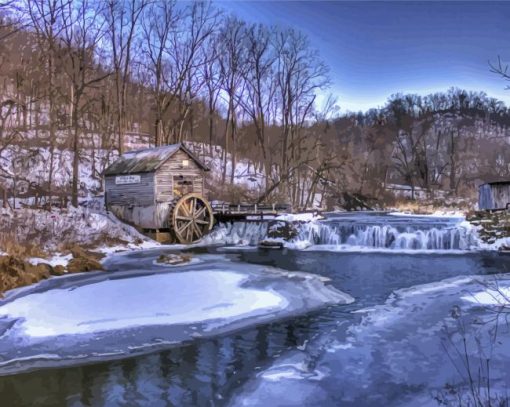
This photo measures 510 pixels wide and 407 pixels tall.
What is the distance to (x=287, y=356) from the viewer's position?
7379 millimetres

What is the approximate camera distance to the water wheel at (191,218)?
24.6 meters

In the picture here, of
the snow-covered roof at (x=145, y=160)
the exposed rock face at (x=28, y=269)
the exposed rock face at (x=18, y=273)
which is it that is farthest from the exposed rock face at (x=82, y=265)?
the snow-covered roof at (x=145, y=160)

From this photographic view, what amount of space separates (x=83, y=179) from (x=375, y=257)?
23189 millimetres

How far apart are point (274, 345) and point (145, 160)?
19230 millimetres

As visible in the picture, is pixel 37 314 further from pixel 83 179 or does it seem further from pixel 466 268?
pixel 83 179

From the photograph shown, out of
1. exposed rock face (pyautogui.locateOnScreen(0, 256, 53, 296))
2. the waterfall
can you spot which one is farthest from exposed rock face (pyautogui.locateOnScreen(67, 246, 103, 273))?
the waterfall

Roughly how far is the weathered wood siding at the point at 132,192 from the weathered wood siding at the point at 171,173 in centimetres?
41

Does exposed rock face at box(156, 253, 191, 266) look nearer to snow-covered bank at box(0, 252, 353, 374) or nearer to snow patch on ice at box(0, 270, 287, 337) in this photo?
snow-covered bank at box(0, 252, 353, 374)

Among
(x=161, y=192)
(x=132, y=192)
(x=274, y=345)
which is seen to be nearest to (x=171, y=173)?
(x=161, y=192)

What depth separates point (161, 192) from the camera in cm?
2473

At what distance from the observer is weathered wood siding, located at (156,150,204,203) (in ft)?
81.0

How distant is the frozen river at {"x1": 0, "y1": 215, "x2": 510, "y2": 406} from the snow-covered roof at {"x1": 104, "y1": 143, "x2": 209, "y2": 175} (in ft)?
34.8

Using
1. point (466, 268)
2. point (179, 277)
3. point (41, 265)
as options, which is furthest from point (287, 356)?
point (466, 268)

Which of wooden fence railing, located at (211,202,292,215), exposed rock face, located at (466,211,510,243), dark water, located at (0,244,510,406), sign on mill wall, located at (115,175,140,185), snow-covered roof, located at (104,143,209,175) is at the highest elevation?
snow-covered roof, located at (104,143,209,175)
